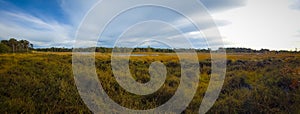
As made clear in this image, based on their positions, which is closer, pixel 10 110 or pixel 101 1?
pixel 10 110

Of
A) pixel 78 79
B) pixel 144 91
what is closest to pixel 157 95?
pixel 144 91

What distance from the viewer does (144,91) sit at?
7.38 meters

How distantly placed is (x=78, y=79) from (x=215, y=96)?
5.10 meters

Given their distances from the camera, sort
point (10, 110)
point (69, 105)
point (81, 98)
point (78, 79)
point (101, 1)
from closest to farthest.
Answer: point (10, 110) < point (69, 105) < point (81, 98) < point (101, 1) < point (78, 79)

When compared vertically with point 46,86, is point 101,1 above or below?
above

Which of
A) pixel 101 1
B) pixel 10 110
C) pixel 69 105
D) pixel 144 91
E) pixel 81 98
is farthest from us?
pixel 144 91

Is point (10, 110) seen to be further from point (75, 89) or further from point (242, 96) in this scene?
point (242, 96)

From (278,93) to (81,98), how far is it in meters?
6.57

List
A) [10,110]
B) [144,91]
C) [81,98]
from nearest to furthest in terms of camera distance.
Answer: [10,110] → [81,98] → [144,91]

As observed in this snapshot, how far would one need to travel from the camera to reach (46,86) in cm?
729

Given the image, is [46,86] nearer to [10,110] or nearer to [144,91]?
[10,110]

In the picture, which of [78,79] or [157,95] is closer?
[157,95]

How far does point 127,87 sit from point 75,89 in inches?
69.0

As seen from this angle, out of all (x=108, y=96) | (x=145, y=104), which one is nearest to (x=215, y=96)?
(x=145, y=104)
